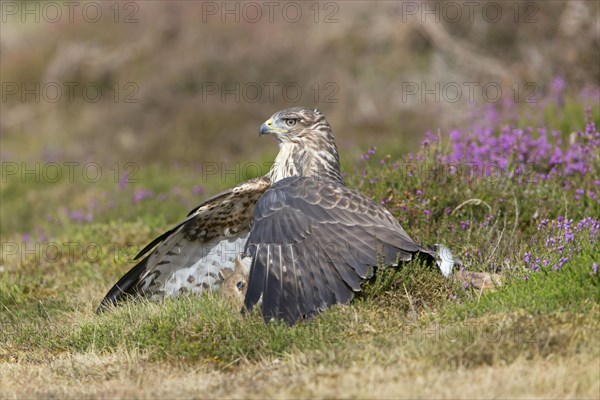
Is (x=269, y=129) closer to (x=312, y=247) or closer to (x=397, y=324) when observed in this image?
(x=312, y=247)

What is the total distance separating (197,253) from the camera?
6.88 m

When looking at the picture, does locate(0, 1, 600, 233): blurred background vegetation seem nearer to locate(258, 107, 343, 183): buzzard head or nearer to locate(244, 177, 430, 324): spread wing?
locate(258, 107, 343, 183): buzzard head

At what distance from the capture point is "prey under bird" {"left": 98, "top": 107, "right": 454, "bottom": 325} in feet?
18.3

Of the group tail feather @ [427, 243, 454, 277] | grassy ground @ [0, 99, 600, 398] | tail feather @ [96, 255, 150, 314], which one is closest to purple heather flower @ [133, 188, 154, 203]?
grassy ground @ [0, 99, 600, 398]

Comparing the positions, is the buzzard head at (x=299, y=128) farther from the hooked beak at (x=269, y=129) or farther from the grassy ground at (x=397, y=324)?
the grassy ground at (x=397, y=324)

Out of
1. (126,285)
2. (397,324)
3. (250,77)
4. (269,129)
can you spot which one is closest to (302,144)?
(269,129)

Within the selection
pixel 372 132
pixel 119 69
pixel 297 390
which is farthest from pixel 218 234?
pixel 119 69

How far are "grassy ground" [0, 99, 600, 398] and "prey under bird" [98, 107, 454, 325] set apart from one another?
0.54 ft

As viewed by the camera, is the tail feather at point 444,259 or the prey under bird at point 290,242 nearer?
the prey under bird at point 290,242

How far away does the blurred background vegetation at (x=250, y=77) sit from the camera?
1226 cm

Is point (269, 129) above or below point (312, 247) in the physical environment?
above

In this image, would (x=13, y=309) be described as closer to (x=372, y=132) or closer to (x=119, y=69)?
(x=372, y=132)

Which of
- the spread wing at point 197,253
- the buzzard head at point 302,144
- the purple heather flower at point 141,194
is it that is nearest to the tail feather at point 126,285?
the spread wing at point 197,253

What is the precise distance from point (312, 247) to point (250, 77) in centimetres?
1014
